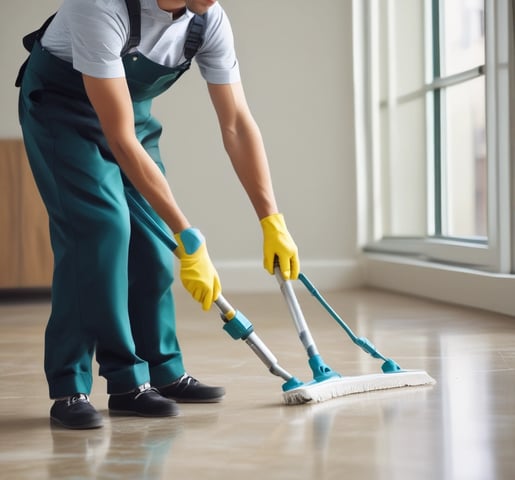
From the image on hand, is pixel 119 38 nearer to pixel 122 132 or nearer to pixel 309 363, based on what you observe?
pixel 122 132

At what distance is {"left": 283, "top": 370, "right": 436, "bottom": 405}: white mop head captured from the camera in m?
2.09

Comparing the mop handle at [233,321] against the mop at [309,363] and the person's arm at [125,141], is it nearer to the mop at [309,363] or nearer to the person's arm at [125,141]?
the mop at [309,363]

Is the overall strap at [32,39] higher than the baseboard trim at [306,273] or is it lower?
higher

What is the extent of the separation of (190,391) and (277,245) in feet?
1.28

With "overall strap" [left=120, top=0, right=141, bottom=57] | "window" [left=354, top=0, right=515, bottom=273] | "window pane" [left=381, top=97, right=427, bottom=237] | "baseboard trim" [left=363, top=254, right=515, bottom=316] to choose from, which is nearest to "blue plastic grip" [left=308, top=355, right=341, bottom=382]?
"overall strap" [left=120, top=0, right=141, bottom=57]

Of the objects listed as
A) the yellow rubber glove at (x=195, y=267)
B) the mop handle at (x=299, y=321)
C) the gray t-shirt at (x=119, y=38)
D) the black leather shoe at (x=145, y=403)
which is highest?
the gray t-shirt at (x=119, y=38)

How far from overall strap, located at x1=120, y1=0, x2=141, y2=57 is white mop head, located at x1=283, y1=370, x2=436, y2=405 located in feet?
2.59

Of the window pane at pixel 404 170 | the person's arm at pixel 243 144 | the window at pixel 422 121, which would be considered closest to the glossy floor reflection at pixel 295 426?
the person's arm at pixel 243 144

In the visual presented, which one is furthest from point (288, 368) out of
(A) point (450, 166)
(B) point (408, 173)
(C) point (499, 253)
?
(B) point (408, 173)

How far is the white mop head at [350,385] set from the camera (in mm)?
2090

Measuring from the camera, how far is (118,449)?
1756 millimetres

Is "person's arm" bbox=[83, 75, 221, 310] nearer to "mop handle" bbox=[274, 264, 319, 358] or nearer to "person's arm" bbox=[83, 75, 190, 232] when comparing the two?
"person's arm" bbox=[83, 75, 190, 232]

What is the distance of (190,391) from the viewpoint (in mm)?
2211

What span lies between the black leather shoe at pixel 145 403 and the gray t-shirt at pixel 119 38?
66 cm
